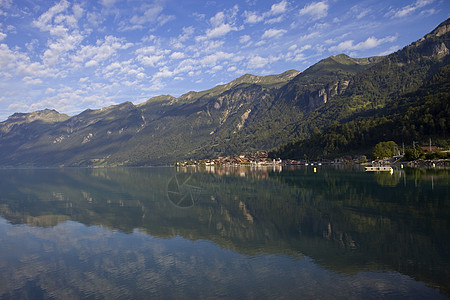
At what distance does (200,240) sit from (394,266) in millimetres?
13853

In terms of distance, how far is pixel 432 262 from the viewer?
1794 centimetres

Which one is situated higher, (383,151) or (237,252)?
(383,151)

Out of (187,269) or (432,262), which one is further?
(187,269)

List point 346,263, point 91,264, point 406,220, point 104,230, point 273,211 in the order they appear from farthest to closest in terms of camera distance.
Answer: point 273,211, point 104,230, point 406,220, point 91,264, point 346,263

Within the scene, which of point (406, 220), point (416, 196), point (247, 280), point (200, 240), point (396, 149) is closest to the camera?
point (247, 280)

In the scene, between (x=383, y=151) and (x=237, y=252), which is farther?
(x=383, y=151)

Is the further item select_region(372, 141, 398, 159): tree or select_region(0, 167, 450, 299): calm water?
select_region(372, 141, 398, 159): tree

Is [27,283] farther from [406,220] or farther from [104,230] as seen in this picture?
[406,220]

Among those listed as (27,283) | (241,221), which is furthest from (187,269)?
(241,221)

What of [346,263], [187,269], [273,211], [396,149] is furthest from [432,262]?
[396,149]

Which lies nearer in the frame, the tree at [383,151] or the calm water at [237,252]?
the calm water at [237,252]

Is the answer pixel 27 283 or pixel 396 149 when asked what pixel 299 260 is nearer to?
pixel 27 283

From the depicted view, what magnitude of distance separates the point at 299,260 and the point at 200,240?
8904 millimetres

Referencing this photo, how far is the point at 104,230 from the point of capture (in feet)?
103
